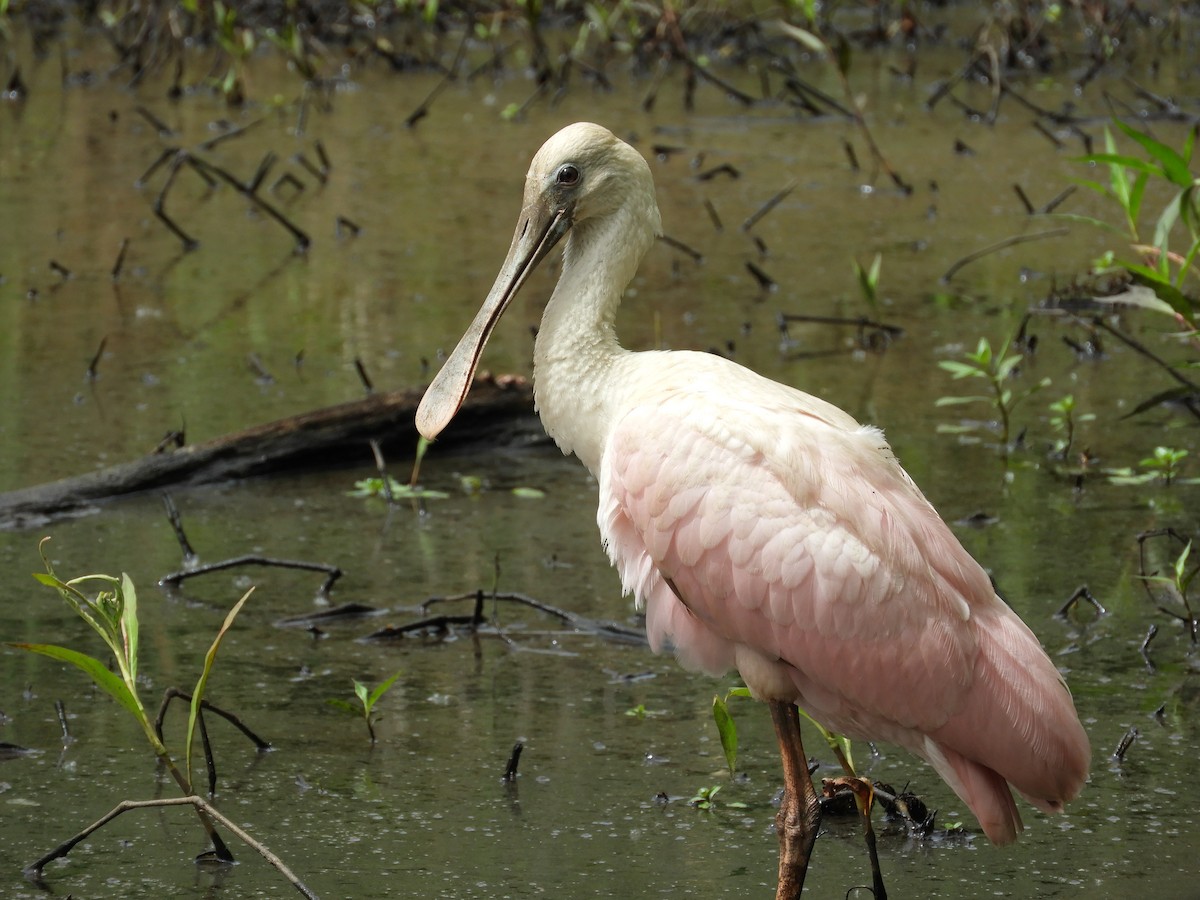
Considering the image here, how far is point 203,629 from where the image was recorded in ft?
15.5

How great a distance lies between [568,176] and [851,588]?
3.56ft

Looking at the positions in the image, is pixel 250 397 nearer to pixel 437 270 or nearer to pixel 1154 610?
pixel 437 270

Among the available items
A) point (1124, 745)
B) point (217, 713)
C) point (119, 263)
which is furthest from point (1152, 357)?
point (119, 263)

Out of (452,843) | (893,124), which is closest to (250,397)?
(452,843)

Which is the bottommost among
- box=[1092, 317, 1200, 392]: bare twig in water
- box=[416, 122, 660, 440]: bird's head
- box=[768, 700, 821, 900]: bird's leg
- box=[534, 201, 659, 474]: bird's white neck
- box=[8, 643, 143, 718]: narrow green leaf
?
box=[768, 700, 821, 900]: bird's leg

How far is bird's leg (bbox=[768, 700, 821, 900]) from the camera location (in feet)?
11.0

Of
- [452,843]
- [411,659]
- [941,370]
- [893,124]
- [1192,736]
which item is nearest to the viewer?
[452,843]

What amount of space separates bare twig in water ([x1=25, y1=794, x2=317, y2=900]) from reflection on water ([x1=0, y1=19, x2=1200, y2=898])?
0.18 ft

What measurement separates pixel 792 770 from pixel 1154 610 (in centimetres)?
181

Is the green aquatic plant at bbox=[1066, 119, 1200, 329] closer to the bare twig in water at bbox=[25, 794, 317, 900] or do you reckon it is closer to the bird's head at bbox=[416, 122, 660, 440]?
the bird's head at bbox=[416, 122, 660, 440]

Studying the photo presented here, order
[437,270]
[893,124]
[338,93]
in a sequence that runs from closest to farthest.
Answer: [437,270] < [893,124] < [338,93]

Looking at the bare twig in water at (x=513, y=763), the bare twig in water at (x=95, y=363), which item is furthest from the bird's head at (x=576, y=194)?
the bare twig in water at (x=95, y=363)

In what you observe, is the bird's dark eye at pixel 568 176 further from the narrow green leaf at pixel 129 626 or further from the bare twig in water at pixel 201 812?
the bare twig in water at pixel 201 812

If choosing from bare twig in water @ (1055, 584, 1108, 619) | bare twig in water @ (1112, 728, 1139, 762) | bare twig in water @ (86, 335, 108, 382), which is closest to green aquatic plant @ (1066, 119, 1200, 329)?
bare twig in water @ (1055, 584, 1108, 619)
